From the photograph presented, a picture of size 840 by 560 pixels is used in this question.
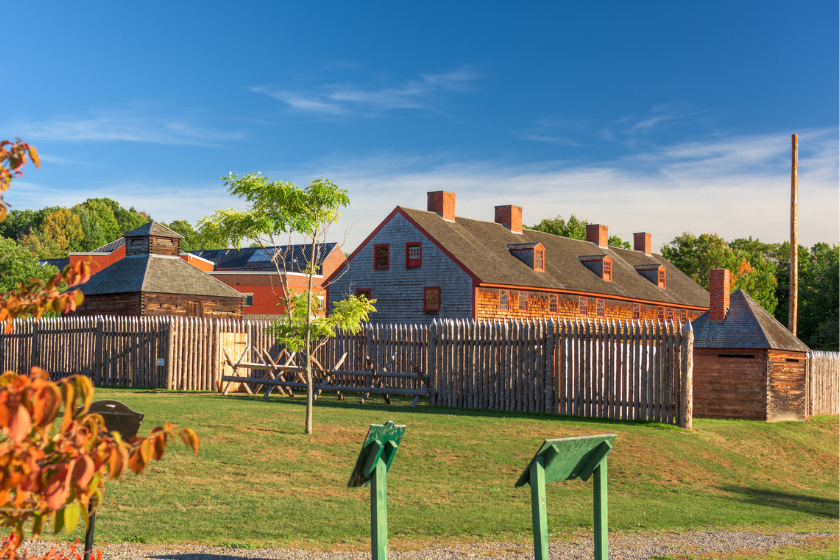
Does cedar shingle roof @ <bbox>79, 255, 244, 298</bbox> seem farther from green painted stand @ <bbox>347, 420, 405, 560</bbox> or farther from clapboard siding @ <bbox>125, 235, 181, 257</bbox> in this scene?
green painted stand @ <bbox>347, 420, 405, 560</bbox>

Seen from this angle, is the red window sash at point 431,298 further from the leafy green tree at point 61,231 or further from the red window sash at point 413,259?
the leafy green tree at point 61,231

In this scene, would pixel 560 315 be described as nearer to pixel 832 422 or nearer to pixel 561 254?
pixel 561 254

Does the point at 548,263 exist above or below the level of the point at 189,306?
above

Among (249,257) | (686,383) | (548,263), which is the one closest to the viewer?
(686,383)

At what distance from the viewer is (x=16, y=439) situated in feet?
6.97

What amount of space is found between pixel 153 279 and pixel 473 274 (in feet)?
50.3

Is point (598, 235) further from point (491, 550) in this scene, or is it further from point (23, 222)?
point (23, 222)

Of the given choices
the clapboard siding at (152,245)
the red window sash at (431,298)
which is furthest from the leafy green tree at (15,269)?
the red window sash at (431,298)

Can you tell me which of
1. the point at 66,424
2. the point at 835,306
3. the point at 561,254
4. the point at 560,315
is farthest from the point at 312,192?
the point at 835,306

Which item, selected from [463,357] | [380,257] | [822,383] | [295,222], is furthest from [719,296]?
[380,257]

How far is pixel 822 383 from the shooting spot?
84.3 feet

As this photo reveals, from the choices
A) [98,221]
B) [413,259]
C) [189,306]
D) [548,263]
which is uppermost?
[98,221]

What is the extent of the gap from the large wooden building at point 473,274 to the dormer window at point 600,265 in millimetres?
61

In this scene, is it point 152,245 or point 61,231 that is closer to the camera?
point 152,245
